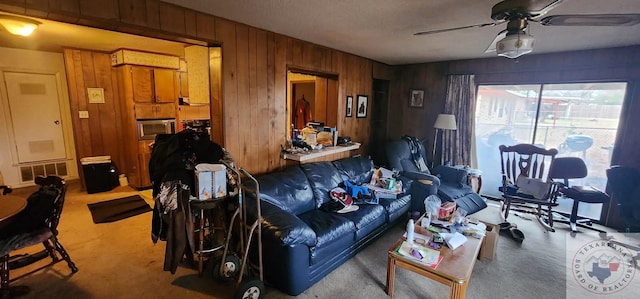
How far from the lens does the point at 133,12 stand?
2084mm

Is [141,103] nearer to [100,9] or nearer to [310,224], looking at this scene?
[100,9]

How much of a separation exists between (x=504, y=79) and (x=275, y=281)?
4.42 m

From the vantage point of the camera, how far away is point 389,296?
2.27 meters

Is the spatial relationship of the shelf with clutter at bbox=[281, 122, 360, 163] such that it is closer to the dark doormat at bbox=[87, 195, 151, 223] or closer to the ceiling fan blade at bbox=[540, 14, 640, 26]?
the dark doormat at bbox=[87, 195, 151, 223]

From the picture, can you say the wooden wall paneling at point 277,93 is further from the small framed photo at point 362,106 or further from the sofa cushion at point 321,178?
the small framed photo at point 362,106

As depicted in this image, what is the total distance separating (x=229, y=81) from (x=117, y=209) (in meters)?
2.67

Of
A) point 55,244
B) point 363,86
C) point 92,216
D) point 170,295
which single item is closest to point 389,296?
point 170,295

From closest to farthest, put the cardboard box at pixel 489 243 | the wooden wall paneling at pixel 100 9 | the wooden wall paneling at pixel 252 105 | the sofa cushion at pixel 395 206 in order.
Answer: the wooden wall paneling at pixel 100 9
the cardboard box at pixel 489 243
the wooden wall paneling at pixel 252 105
the sofa cushion at pixel 395 206

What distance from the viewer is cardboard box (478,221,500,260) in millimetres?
2775

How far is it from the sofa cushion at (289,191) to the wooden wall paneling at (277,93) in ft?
1.11

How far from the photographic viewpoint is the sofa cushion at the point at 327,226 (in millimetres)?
2413

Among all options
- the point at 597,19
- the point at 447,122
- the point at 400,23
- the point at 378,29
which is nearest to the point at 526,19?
the point at 597,19

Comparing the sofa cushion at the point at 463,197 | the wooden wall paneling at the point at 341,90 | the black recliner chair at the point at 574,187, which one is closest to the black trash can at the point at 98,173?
the wooden wall paneling at the point at 341,90

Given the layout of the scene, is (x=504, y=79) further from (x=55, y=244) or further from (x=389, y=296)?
(x=55, y=244)
